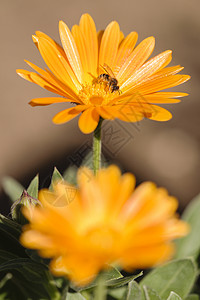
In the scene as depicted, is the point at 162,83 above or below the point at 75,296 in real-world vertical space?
above

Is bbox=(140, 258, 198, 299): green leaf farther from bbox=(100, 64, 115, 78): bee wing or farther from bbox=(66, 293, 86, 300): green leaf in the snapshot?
bbox=(100, 64, 115, 78): bee wing

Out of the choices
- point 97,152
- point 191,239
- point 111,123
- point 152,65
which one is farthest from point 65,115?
point 111,123

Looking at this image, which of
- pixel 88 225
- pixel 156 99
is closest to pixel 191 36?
pixel 156 99

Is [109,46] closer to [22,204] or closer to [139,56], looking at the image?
[139,56]

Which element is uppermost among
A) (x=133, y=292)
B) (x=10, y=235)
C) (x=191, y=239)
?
(x=10, y=235)

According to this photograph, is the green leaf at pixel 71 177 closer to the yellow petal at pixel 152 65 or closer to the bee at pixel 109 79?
the bee at pixel 109 79

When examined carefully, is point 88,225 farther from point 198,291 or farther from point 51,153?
point 51,153
